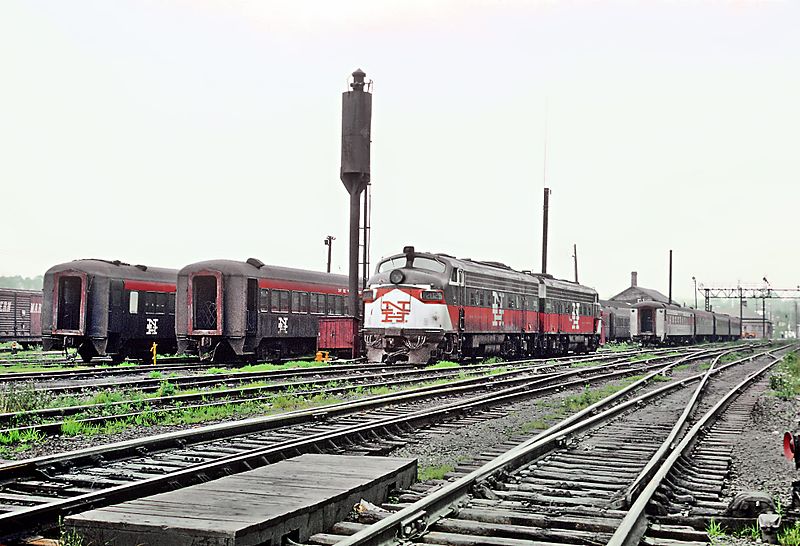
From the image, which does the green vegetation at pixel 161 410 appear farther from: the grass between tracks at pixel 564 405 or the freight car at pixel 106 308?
the freight car at pixel 106 308

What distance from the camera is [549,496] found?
296 inches

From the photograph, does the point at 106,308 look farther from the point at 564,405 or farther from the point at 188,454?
the point at 188,454

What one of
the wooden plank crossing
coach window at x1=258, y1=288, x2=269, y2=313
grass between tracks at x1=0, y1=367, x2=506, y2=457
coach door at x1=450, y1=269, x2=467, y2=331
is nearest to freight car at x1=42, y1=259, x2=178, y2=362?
coach window at x1=258, y1=288, x2=269, y2=313

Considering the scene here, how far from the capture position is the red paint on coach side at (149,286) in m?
28.0

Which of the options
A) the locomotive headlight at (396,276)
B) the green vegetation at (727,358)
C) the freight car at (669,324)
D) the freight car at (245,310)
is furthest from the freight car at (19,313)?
the freight car at (669,324)

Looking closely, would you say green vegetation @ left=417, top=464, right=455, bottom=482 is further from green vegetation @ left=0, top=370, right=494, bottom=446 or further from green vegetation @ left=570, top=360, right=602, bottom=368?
green vegetation @ left=570, top=360, right=602, bottom=368

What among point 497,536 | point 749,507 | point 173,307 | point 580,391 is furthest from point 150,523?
point 173,307

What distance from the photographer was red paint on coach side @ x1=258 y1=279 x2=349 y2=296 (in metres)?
28.5

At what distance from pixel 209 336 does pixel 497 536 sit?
868 inches

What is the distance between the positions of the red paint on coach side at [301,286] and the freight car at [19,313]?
2038cm

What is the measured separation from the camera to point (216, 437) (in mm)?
10352

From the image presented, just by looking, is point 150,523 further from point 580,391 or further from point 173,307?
point 173,307

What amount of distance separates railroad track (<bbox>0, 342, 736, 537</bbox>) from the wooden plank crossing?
0.50m

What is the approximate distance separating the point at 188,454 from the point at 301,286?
21563mm
